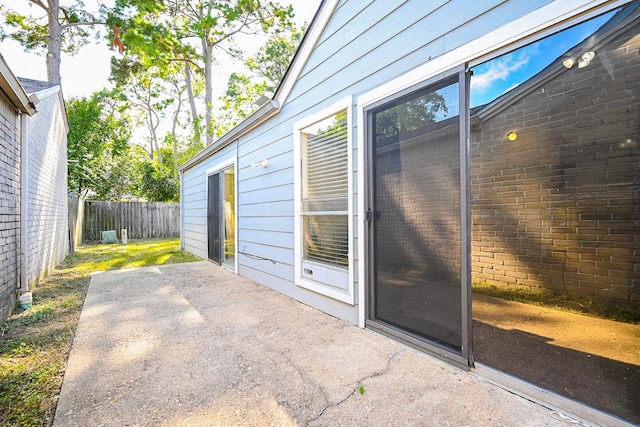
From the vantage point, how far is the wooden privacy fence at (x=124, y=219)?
9266 millimetres

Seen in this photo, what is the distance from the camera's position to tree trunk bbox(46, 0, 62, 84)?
9195mm

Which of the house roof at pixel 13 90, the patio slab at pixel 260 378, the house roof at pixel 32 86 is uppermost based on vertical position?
the house roof at pixel 32 86

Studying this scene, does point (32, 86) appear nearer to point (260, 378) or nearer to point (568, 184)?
point (260, 378)

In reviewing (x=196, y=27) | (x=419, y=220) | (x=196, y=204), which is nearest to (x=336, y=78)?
(x=419, y=220)

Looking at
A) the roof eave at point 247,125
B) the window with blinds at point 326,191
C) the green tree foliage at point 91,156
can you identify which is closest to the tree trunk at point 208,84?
the roof eave at point 247,125

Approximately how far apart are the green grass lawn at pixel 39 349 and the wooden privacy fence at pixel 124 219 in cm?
555

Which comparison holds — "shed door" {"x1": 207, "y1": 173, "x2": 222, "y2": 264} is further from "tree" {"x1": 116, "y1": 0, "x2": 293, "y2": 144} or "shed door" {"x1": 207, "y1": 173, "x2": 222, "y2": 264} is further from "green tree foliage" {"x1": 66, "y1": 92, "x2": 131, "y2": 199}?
Answer: "green tree foliage" {"x1": 66, "y1": 92, "x2": 131, "y2": 199}

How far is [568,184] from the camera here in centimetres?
311

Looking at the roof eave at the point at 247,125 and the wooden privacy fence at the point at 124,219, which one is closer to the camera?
the roof eave at the point at 247,125

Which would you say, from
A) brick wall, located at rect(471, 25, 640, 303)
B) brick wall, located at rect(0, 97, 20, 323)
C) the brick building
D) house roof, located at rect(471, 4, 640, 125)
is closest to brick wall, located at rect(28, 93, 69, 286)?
the brick building

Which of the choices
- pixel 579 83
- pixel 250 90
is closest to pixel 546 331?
pixel 579 83

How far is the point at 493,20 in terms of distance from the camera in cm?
176

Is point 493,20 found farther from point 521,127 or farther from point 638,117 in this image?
point 521,127

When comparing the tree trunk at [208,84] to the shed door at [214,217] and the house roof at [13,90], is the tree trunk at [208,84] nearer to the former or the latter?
the shed door at [214,217]
